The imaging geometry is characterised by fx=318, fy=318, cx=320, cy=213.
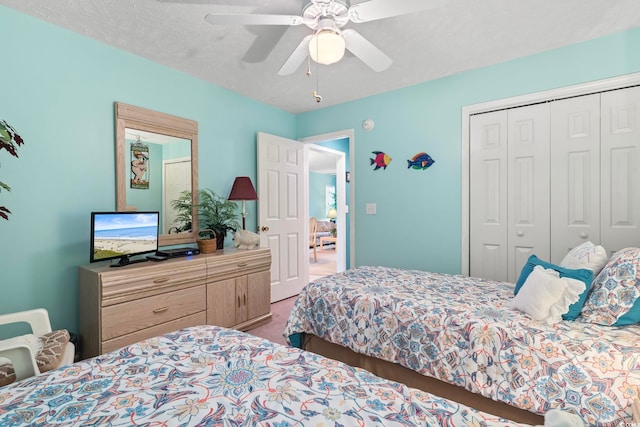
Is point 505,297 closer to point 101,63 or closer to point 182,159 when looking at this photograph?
point 182,159

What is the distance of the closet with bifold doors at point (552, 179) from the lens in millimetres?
2492

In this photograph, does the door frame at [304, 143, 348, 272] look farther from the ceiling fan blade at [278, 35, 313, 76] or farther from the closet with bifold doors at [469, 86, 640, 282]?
the ceiling fan blade at [278, 35, 313, 76]

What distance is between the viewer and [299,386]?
0.97m

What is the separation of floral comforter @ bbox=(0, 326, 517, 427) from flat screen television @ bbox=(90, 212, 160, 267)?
1401mm

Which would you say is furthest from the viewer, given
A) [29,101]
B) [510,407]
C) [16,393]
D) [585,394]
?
[29,101]

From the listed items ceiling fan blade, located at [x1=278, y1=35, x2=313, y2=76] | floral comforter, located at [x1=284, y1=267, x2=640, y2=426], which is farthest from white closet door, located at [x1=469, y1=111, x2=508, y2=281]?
ceiling fan blade, located at [x1=278, y1=35, x2=313, y2=76]

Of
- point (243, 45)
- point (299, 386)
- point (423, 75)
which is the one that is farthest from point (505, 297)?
point (243, 45)

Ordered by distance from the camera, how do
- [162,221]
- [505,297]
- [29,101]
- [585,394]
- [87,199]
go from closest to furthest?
[585,394] < [505,297] < [29,101] < [87,199] < [162,221]

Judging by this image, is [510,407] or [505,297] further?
[505,297]

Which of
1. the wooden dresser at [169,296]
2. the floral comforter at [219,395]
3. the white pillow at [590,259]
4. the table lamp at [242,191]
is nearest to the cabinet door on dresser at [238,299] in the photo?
the wooden dresser at [169,296]

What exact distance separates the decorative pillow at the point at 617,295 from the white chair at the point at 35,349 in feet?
8.78

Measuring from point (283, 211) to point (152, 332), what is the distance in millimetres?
2122

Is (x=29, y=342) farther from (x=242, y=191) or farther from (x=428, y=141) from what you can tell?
(x=428, y=141)

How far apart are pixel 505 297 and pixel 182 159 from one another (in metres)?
3.00
